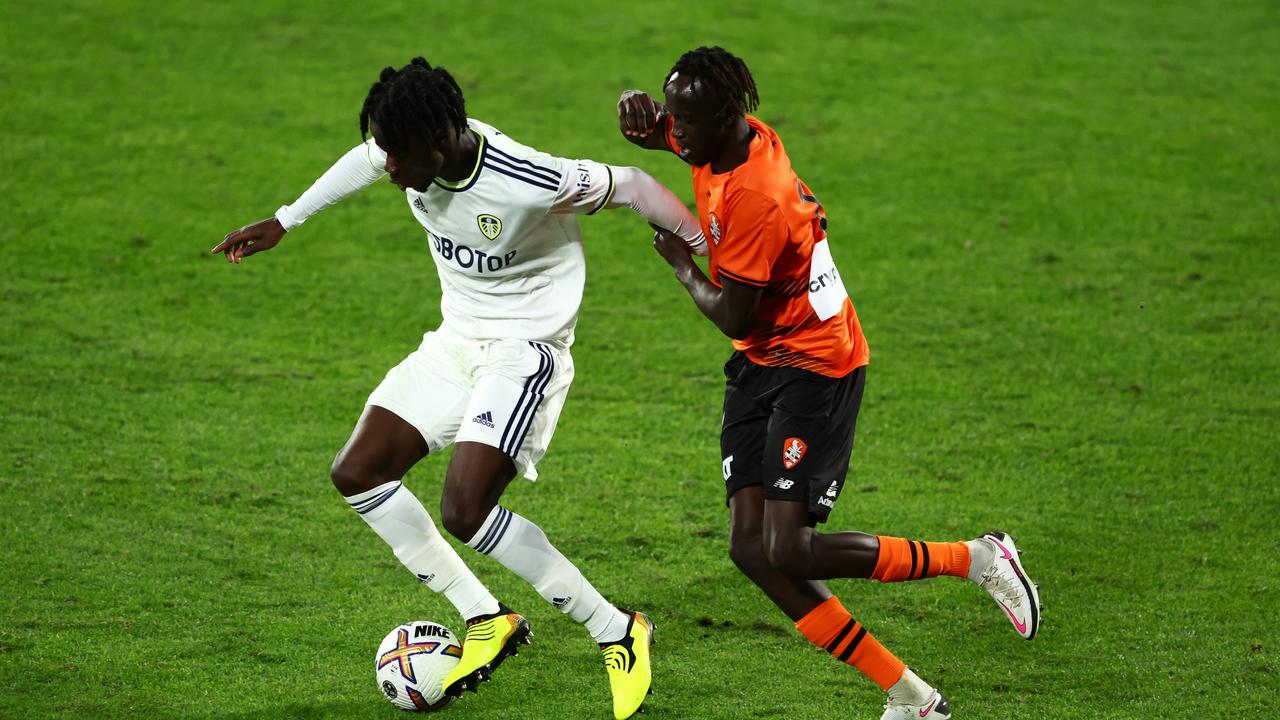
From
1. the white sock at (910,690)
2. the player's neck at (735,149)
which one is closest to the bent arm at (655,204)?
the player's neck at (735,149)

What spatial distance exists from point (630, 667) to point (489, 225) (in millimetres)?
1633

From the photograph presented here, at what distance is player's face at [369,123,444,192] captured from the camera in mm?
4586

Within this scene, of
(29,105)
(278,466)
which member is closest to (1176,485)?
(278,466)

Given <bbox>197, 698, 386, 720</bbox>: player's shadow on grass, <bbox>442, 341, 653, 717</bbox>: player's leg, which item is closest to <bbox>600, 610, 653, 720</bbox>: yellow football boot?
<bbox>442, 341, 653, 717</bbox>: player's leg

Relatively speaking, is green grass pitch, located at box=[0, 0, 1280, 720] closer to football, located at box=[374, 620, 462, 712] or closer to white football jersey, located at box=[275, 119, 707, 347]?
football, located at box=[374, 620, 462, 712]

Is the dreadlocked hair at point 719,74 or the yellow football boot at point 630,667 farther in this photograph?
the yellow football boot at point 630,667

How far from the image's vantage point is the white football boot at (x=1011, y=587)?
4980 millimetres

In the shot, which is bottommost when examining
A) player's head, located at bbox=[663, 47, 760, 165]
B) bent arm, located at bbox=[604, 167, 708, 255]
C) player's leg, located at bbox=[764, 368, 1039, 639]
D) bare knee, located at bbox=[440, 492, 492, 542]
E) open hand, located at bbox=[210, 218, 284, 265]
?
bare knee, located at bbox=[440, 492, 492, 542]

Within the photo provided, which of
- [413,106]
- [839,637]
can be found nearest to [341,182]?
[413,106]

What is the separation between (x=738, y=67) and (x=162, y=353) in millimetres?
4807

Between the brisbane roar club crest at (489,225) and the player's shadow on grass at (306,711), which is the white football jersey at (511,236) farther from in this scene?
the player's shadow on grass at (306,711)

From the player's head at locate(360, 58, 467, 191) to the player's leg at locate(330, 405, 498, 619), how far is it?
Result: 0.88m

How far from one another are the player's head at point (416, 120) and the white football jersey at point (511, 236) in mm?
117

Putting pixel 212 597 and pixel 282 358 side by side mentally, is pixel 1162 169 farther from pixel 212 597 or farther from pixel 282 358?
pixel 212 597
